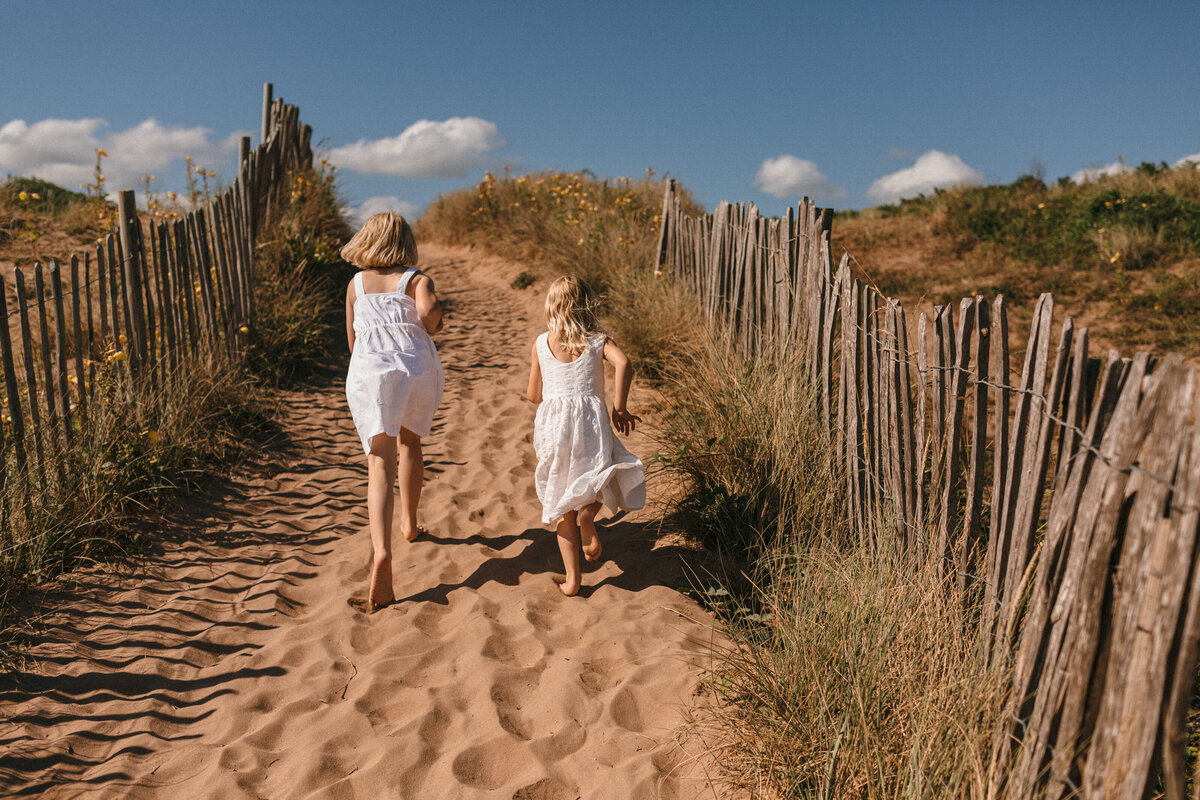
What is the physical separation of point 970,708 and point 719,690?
0.92 metres

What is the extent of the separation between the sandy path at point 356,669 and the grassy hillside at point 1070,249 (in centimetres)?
609

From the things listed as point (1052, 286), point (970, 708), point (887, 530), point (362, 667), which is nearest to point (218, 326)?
point (362, 667)

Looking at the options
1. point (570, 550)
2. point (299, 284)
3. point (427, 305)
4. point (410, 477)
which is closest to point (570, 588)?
point (570, 550)

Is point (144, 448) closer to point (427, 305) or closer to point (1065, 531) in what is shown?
point (427, 305)

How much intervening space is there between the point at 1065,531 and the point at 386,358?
114 inches

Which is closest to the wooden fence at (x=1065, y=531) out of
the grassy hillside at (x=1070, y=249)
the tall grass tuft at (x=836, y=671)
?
the tall grass tuft at (x=836, y=671)

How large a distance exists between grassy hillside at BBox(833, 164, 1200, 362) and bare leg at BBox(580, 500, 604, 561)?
5846 mm

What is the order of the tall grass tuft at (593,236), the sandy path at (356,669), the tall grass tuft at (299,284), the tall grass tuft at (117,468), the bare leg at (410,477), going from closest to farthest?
the sandy path at (356,669) → the tall grass tuft at (117,468) → the bare leg at (410,477) → the tall grass tuft at (593,236) → the tall grass tuft at (299,284)

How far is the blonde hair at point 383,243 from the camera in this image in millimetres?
3895

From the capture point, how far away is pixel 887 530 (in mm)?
3070

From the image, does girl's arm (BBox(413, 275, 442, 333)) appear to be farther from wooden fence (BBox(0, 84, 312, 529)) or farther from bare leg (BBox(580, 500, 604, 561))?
wooden fence (BBox(0, 84, 312, 529))

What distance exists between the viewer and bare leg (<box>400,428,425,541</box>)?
412 cm

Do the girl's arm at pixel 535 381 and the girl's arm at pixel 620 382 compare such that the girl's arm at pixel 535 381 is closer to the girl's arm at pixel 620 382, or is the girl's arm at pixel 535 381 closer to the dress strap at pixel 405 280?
the girl's arm at pixel 620 382

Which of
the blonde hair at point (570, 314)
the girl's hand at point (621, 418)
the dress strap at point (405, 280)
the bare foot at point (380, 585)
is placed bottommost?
the bare foot at point (380, 585)
